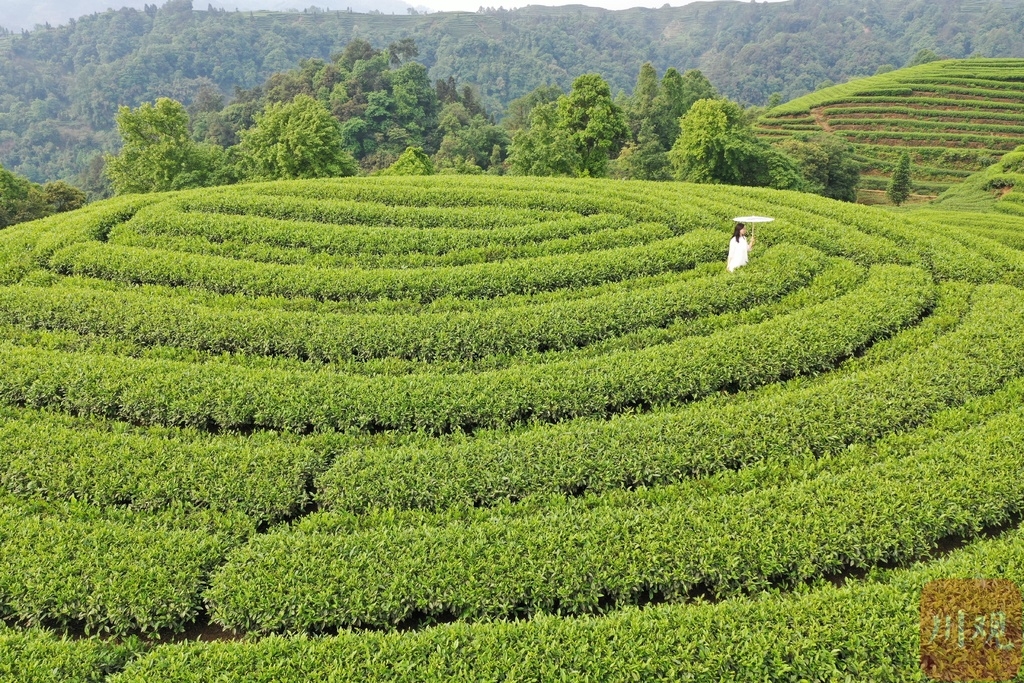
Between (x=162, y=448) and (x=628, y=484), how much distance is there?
7271 mm

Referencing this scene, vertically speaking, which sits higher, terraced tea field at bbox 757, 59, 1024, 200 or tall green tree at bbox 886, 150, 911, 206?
terraced tea field at bbox 757, 59, 1024, 200

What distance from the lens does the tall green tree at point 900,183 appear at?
2109 inches

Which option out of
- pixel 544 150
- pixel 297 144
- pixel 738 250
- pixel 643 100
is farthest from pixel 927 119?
pixel 738 250

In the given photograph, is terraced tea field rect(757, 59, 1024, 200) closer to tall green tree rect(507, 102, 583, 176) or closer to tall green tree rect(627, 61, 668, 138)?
tall green tree rect(627, 61, 668, 138)

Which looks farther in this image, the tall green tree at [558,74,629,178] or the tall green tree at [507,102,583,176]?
the tall green tree at [558,74,629,178]

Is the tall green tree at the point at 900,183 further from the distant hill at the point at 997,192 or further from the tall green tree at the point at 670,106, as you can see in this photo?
the tall green tree at the point at 670,106

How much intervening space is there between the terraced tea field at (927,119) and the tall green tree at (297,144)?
52.4 m

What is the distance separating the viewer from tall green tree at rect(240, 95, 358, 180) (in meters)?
35.8

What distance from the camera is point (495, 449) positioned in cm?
948

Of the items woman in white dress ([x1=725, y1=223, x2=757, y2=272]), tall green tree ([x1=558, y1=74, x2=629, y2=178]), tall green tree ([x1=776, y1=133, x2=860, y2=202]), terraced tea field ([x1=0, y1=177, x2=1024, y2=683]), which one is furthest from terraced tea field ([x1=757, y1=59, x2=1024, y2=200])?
terraced tea field ([x1=0, y1=177, x2=1024, y2=683])

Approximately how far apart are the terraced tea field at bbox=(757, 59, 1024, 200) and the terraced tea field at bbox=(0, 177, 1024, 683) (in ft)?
186

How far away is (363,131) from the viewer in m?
85.4

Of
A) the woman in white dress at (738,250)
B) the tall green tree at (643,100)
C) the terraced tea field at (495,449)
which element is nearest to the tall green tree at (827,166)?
the tall green tree at (643,100)

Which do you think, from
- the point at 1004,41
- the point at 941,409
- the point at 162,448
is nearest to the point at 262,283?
the point at 162,448
